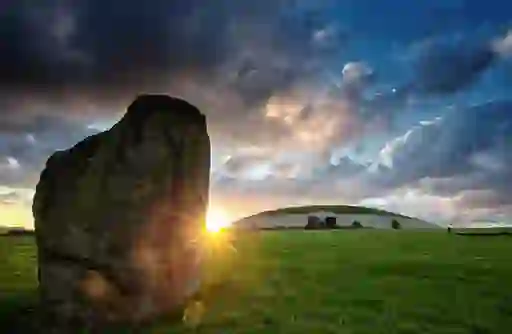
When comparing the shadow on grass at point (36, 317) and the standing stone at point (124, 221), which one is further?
the standing stone at point (124, 221)

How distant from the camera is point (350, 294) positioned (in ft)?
65.2

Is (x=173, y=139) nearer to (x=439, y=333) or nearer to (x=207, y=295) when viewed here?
(x=207, y=295)

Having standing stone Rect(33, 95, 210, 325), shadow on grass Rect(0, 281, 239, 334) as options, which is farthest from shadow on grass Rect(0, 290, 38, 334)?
standing stone Rect(33, 95, 210, 325)

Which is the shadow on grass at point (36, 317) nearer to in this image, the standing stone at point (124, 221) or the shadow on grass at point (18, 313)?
the shadow on grass at point (18, 313)

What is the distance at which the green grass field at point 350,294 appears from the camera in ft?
51.4

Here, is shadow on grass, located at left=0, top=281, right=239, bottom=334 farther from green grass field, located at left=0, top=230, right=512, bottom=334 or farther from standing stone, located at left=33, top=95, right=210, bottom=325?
standing stone, located at left=33, top=95, right=210, bottom=325

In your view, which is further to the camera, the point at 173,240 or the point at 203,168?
the point at 203,168

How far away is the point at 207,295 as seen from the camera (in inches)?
717

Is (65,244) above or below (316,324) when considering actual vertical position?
above

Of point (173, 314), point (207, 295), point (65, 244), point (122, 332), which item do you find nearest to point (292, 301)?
point (207, 295)

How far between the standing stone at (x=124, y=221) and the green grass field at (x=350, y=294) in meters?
1.12

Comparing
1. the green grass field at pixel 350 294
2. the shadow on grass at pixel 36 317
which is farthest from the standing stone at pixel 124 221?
the green grass field at pixel 350 294

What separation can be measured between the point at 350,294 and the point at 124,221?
7.88 meters

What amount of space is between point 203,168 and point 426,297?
308 inches
